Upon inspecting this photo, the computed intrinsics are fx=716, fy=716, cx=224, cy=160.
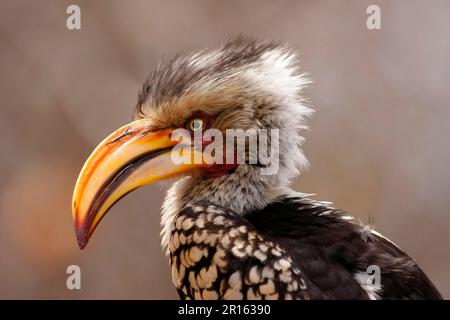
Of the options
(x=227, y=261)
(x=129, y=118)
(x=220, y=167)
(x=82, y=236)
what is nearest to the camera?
(x=227, y=261)

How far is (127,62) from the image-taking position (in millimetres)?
5523

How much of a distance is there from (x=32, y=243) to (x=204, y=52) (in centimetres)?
321

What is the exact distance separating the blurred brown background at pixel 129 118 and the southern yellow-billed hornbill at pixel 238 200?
280 cm

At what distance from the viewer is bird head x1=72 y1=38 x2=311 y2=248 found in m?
2.32

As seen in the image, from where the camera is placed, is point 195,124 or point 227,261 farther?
point 195,124

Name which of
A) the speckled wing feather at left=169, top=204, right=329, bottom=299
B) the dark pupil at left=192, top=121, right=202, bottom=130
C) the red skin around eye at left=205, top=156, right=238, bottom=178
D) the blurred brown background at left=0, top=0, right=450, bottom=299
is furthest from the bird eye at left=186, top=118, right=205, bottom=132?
the blurred brown background at left=0, top=0, right=450, bottom=299

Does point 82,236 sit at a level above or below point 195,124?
below

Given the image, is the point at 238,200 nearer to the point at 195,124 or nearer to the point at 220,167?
the point at 220,167

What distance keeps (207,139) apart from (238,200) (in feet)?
0.76

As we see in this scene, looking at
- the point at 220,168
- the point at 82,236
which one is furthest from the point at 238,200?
the point at 82,236

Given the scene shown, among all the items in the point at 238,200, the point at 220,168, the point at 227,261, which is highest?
the point at 220,168

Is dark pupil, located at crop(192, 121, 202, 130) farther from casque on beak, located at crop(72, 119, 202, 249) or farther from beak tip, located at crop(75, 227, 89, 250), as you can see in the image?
beak tip, located at crop(75, 227, 89, 250)

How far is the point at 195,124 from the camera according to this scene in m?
2.44
